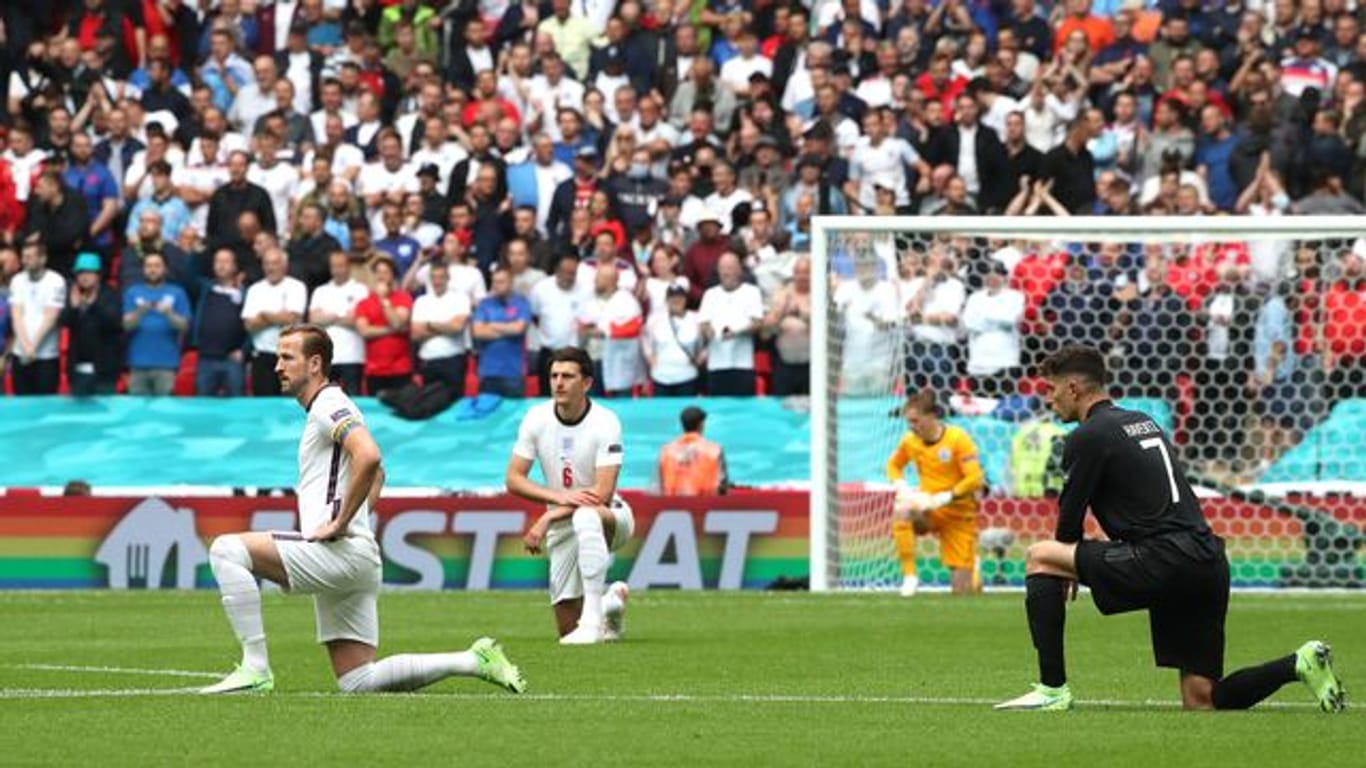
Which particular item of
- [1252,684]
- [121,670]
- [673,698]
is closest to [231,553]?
[673,698]

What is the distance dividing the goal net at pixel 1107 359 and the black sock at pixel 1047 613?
477 inches

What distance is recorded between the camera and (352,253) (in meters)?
28.9

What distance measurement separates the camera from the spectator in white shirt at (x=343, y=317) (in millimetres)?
28078

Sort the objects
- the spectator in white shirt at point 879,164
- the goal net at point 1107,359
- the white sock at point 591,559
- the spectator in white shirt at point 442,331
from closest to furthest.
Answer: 1. the white sock at point 591,559
2. the goal net at point 1107,359
3. the spectator in white shirt at point 442,331
4. the spectator in white shirt at point 879,164

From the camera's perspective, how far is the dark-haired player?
1276 cm

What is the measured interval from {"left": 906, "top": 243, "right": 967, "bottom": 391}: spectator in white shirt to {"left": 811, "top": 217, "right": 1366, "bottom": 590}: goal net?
0.02 meters

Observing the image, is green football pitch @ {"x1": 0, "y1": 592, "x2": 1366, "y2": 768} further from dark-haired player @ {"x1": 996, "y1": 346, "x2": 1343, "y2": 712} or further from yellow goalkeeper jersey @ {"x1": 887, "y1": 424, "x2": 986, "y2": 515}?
yellow goalkeeper jersey @ {"x1": 887, "y1": 424, "x2": 986, "y2": 515}

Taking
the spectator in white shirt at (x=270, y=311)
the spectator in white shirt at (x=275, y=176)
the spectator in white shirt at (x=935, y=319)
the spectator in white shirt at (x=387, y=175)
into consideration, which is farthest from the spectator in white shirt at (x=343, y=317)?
the spectator in white shirt at (x=935, y=319)

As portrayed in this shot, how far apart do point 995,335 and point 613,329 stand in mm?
3926

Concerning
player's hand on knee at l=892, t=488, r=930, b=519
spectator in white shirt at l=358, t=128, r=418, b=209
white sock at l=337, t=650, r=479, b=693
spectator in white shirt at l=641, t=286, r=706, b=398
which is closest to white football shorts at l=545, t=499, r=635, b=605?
white sock at l=337, t=650, r=479, b=693

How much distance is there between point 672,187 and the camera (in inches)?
1176

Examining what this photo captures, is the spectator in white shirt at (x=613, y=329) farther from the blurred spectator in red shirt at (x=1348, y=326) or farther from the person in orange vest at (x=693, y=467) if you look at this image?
the blurred spectator in red shirt at (x=1348, y=326)

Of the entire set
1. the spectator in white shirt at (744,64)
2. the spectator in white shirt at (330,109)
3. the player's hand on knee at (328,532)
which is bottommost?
the player's hand on knee at (328,532)

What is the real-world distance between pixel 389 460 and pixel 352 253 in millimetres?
2697
